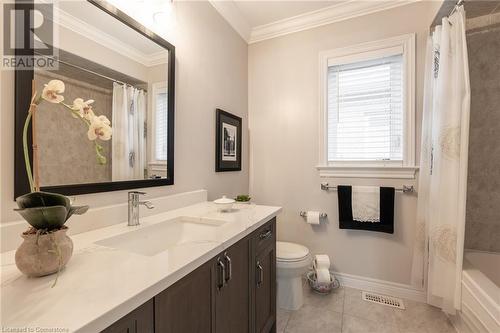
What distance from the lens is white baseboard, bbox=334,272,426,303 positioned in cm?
201

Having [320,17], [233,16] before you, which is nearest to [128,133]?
[233,16]

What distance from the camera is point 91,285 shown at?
1.95 feet

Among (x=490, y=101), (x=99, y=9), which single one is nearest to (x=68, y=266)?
(x=99, y=9)

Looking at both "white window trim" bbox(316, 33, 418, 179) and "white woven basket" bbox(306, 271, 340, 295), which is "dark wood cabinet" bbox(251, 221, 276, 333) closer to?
"white woven basket" bbox(306, 271, 340, 295)

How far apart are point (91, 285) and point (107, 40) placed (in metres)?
1.11

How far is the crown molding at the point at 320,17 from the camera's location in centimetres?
210

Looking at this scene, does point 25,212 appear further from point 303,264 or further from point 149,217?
point 303,264

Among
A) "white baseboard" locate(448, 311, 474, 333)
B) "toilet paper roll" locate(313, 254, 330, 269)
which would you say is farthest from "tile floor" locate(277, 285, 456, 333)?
"toilet paper roll" locate(313, 254, 330, 269)

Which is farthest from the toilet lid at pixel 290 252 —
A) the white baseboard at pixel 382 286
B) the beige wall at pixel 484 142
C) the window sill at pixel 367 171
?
the beige wall at pixel 484 142

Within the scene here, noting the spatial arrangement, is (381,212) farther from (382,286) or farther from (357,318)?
(357,318)

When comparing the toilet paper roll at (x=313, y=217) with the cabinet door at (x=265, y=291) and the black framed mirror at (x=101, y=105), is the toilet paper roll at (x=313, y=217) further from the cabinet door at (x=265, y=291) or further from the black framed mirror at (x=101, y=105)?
the black framed mirror at (x=101, y=105)

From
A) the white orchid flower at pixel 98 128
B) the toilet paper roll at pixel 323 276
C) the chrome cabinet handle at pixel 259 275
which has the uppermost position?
the white orchid flower at pixel 98 128

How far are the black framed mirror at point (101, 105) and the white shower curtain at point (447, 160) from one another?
1791mm

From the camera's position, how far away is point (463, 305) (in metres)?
1.50
